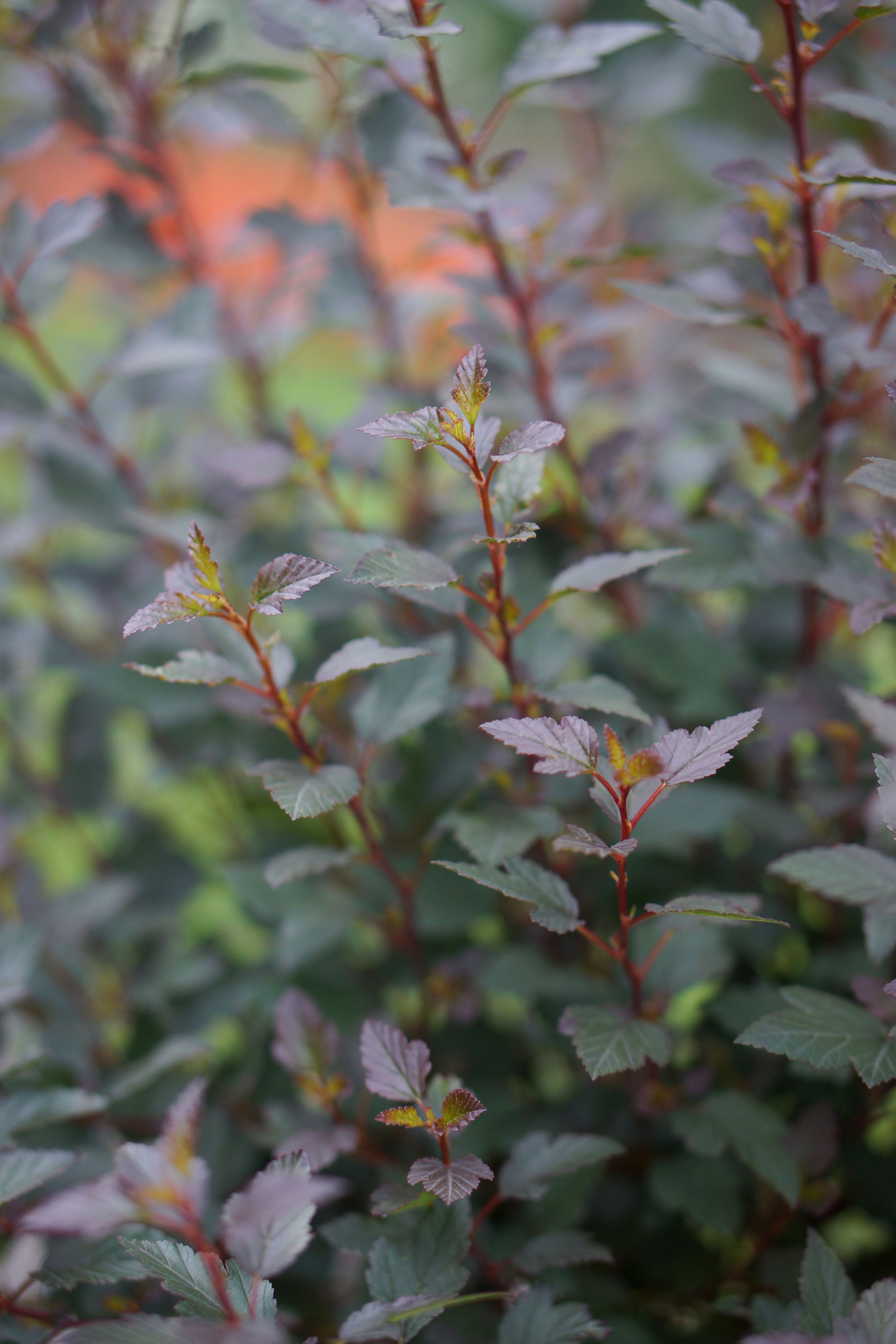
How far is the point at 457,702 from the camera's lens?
75 centimetres

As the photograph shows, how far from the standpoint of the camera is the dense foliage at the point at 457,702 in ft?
1.84

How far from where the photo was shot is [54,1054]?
861mm

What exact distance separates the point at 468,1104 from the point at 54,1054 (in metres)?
0.52

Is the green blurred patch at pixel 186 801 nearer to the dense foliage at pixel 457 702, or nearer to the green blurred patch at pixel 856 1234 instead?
the dense foliage at pixel 457 702

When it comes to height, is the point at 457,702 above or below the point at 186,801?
above

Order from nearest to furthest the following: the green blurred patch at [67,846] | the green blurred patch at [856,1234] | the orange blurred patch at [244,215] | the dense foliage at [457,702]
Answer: the dense foliage at [457,702] → the green blurred patch at [856,1234] → the orange blurred patch at [244,215] → the green blurred patch at [67,846]

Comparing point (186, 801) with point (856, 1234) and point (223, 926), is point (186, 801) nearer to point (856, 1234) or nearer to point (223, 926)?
point (223, 926)

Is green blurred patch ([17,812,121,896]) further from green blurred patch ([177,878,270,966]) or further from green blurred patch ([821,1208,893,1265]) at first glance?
green blurred patch ([821,1208,893,1265])

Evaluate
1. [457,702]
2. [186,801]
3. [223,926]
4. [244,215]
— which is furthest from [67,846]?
[457,702]

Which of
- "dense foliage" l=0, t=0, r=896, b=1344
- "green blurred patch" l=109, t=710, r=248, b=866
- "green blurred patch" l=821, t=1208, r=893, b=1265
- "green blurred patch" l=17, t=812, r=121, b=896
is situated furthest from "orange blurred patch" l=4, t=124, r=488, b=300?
"green blurred patch" l=821, t=1208, r=893, b=1265

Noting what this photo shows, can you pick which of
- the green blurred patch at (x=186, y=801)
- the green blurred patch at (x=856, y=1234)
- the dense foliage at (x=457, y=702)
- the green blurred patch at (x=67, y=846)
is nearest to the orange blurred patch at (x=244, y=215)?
the dense foliage at (x=457, y=702)

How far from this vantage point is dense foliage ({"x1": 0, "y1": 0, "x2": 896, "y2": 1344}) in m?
0.56

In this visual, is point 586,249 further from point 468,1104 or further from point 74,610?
point 74,610

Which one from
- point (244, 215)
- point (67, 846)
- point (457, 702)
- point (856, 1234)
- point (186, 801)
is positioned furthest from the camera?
point (67, 846)
